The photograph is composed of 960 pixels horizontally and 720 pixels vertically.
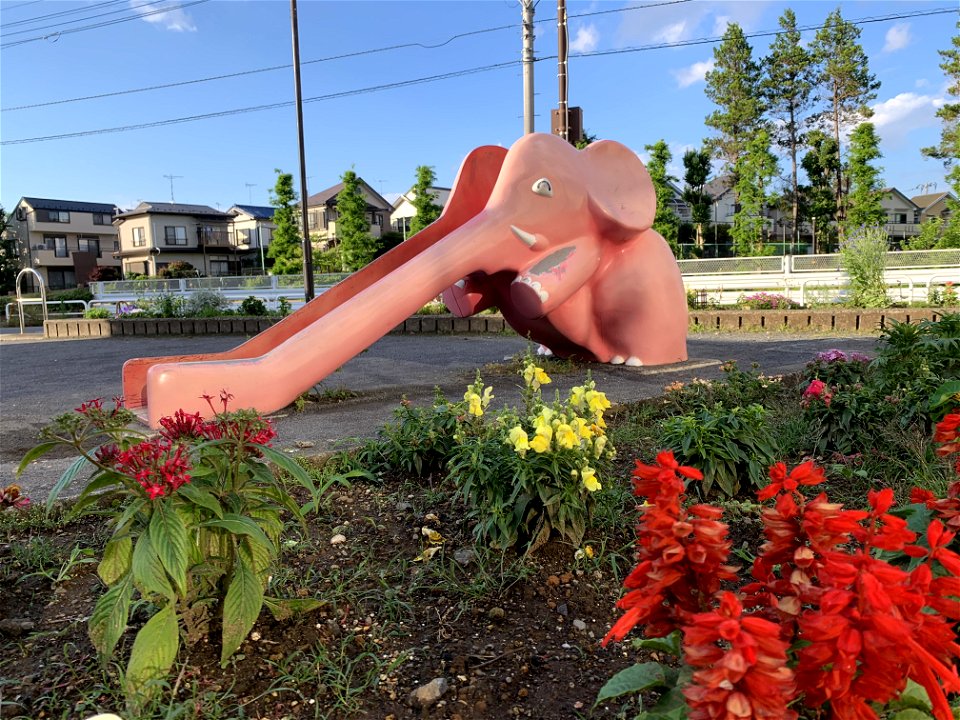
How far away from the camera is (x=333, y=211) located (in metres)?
55.3

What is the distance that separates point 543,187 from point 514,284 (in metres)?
0.92

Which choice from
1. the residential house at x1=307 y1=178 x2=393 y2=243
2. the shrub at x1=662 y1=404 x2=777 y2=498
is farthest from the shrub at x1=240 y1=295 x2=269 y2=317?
the residential house at x1=307 y1=178 x2=393 y2=243

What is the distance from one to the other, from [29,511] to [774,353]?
7868 mm

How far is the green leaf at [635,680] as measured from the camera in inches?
47.0

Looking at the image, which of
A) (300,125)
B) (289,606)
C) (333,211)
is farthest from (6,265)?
(289,606)

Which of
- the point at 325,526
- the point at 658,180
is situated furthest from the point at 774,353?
the point at 658,180

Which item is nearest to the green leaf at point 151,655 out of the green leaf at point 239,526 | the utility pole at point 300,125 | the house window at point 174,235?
the green leaf at point 239,526

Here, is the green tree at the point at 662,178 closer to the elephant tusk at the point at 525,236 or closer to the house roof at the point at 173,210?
the elephant tusk at the point at 525,236

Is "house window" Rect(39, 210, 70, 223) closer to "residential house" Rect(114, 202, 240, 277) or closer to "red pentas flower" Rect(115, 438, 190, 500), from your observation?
"residential house" Rect(114, 202, 240, 277)

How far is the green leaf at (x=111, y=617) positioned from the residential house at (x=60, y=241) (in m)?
61.3

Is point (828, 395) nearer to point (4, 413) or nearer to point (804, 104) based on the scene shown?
point (4, 413)

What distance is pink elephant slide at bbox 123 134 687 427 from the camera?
4.86 meters

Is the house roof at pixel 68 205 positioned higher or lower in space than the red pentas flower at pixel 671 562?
higher

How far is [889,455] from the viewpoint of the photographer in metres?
3.56
